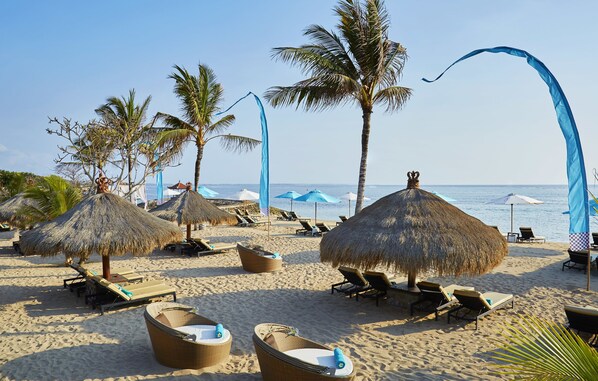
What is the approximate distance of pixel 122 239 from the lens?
7781 millimetres

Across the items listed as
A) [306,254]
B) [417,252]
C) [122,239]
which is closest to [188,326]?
[122,239]

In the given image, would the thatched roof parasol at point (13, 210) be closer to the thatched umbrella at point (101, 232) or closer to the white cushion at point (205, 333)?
the thatched umbrella at point (101, 232)

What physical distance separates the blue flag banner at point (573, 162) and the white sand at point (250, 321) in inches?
54.3

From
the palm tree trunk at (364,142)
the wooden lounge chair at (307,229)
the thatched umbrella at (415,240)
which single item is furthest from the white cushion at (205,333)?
the wooden lounge chair at (307,229)

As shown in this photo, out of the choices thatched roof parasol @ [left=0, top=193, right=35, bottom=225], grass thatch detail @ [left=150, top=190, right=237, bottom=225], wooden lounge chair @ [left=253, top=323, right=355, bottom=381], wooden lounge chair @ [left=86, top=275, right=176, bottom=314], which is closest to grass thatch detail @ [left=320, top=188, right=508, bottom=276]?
wooden lounge chair @ [left=253, top=323, right=355, bottom=381]

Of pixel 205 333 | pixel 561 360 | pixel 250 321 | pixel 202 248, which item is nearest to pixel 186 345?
pixel 205 333

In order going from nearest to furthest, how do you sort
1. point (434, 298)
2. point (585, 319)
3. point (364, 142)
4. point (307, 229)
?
point (585, 319), point (434, 298), point (364, 142), point (307, 229)

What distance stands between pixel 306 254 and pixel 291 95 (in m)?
5.33

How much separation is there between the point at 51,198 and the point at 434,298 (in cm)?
997

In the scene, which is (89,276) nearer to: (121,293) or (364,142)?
(121,293)

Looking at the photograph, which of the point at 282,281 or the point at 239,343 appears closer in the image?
the point at 239,343

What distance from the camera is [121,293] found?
7.06 m

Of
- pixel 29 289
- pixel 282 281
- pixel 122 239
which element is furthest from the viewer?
pixel 282 281

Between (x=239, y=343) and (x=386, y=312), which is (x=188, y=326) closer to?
(x=239, y=343)
